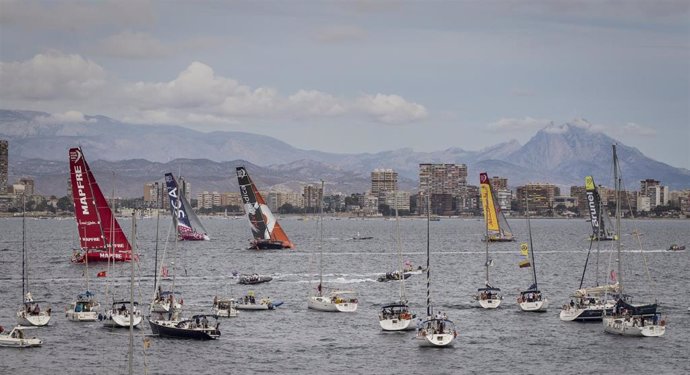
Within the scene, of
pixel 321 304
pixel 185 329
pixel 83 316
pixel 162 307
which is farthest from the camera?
pixel 321 304

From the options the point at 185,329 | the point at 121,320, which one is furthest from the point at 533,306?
the point at 121,320

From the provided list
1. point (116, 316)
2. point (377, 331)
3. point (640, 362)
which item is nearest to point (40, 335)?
point (116, 316)

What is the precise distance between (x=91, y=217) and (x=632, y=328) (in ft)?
289

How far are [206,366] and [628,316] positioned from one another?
36359 mm

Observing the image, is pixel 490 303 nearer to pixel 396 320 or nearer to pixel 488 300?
pixel 488 300

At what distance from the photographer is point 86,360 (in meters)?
84.2

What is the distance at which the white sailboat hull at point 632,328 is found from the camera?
9694cm

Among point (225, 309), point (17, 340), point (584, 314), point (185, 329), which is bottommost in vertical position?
point (17, 340)

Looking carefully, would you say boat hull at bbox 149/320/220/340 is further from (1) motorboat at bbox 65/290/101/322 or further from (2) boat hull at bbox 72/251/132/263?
(2) boat hull at bbox 72/251/132/263

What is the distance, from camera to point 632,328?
97062 millimetres

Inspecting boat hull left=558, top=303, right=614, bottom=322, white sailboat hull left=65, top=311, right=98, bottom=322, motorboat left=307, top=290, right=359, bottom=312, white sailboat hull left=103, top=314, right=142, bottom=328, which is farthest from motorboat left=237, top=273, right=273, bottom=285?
boat hull left=558, top=303, right=614, bottom=322

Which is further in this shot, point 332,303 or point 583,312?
point 332,303

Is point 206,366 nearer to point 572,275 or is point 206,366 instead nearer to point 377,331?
point 377,331

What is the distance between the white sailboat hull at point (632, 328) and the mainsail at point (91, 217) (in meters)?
82.5
